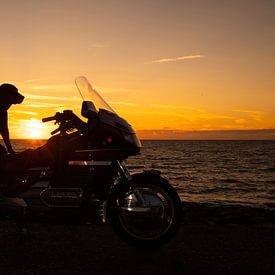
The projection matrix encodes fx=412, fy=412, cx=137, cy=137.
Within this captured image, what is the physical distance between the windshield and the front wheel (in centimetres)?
98

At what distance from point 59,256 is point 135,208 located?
3.58 ft

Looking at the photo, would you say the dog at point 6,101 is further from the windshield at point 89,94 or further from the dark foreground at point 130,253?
the dark foreground at point 130,253

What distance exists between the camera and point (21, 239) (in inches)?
213

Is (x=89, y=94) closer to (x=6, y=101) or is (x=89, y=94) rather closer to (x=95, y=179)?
(x=95, y=179)

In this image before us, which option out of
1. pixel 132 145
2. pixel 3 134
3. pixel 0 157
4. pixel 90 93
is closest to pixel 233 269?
pixel 132 145

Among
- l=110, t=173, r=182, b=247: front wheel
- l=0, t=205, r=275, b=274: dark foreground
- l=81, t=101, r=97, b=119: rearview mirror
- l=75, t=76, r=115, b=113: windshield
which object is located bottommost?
l=0, t=205, r=275, b=274: dark foreground

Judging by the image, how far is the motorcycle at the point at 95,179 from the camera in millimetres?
5078

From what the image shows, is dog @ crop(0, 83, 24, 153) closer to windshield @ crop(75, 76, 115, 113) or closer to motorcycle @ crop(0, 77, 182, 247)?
motorcycle @ crop(0, 77, 182, 247)

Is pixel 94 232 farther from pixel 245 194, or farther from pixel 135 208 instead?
pixel 245 194

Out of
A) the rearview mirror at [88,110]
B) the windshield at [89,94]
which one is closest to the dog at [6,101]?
the windshield at [89,94]

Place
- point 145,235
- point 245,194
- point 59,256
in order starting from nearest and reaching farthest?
point 59,256 < point 145,235 < point 245,194

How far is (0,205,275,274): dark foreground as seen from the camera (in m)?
4.41

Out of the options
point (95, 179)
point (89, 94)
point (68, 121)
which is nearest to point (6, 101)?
point (68, 121)

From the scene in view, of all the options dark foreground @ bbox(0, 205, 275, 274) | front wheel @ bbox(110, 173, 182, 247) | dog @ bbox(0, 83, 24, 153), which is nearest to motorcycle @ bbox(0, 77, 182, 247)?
front wheel @ bbox(110, 173, 182, 247)
